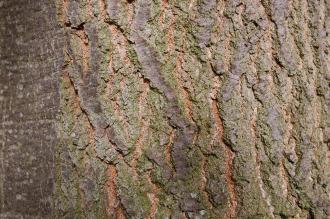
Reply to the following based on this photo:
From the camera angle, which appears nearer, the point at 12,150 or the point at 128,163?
the point at 128,163

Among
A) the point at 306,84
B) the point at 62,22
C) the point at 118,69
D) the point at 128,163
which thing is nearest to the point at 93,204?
the point at 128,163

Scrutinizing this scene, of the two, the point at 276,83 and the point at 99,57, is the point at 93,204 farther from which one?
the point at 276,83

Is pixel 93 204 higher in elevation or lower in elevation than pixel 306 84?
lower

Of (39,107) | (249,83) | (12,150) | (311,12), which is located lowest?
(12,150)

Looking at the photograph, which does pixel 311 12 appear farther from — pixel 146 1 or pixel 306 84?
pixel 146 1

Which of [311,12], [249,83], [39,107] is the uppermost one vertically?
[311,12]

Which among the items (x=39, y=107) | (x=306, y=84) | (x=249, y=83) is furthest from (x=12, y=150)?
(x=306, y=84)
